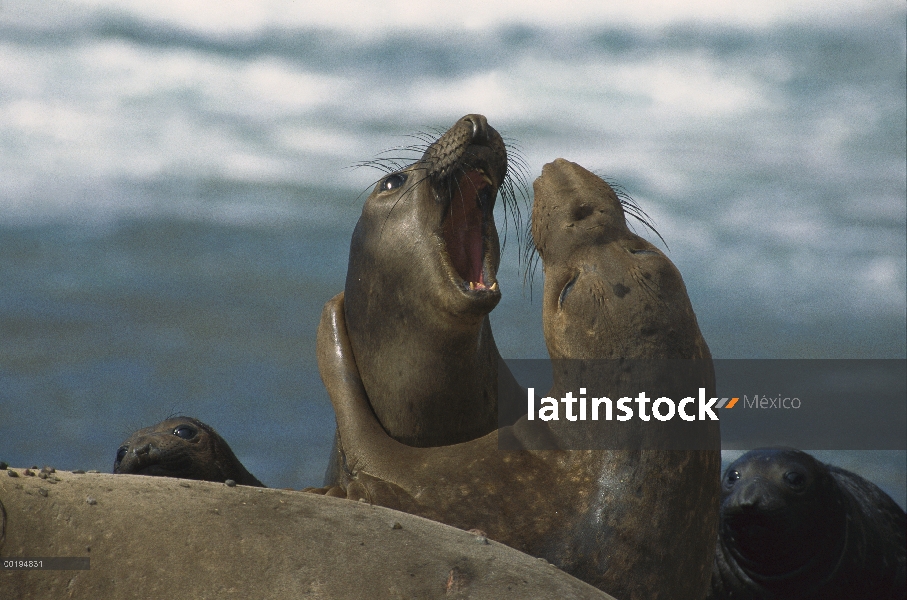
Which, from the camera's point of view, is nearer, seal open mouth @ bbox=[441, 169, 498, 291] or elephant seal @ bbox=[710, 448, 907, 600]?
seal open mouth @ bbox=[441, 169, 498, 291]

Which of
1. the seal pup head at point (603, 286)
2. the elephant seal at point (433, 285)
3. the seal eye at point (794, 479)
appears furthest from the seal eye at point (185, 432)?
the seal eye at point (794, 479)

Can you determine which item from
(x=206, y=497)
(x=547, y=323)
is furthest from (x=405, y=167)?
(x=206, y=497)

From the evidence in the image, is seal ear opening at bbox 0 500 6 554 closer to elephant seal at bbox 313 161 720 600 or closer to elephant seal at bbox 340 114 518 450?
elephant seal at bbox 313 161 720 600

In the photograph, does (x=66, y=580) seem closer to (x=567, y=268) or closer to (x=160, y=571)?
(x=160, y=571)

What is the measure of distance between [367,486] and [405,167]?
5.18 feet

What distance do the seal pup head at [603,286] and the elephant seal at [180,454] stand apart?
1.66 metres

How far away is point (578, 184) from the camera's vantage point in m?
4.55

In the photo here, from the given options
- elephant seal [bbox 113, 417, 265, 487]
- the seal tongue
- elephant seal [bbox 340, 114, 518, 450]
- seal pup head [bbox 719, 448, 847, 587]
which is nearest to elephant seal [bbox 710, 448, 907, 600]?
seal pup head [bbox 719, 448, 847, 587]

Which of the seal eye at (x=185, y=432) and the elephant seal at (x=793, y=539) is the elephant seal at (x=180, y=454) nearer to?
the seal eye at (x=185, y=432)

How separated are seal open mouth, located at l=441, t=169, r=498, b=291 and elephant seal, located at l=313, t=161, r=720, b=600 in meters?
0.47


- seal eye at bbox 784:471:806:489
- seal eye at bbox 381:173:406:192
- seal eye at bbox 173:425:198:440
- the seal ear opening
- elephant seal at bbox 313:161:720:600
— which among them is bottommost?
the seal ear opening

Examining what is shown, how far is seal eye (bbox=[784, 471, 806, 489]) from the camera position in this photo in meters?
6.04

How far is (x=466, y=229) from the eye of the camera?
482 centimetres

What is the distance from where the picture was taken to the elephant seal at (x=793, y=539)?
602 centimetres
